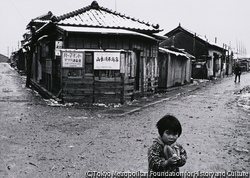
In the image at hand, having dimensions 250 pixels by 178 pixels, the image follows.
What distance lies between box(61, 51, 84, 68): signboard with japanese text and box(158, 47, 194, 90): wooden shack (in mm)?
7993

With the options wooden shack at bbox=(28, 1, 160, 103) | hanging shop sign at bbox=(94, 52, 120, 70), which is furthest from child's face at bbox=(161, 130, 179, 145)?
hanging shop sign at bbox=(94, 52, 120, 70)

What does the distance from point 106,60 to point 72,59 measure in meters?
1.53

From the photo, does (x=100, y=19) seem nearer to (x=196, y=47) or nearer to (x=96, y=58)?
(x=96, y=58)

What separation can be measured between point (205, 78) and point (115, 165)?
34.8 m

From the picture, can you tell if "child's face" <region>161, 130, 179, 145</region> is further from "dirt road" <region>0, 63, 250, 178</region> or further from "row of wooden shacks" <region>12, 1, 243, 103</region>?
"row of wooden shacks" <region>12, 1, 243, 103</region>

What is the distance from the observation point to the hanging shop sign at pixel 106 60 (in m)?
13.0

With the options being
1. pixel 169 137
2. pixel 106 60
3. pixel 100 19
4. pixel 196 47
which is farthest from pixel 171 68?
pixel 169 137

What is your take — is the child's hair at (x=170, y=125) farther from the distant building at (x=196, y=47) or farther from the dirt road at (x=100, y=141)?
the distant building at (x=196, y=47)

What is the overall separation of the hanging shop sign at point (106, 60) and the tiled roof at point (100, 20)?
7.54 feet

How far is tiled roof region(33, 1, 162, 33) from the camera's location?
47.7 feet

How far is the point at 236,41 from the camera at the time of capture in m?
112

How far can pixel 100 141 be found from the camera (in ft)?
23.1

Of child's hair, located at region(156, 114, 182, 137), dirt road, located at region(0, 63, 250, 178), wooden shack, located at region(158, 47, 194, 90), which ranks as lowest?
dirt road, located at region(0, 63, 250, 178)

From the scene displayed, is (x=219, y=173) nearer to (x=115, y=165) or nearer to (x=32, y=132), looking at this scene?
(x=115, y=165)
